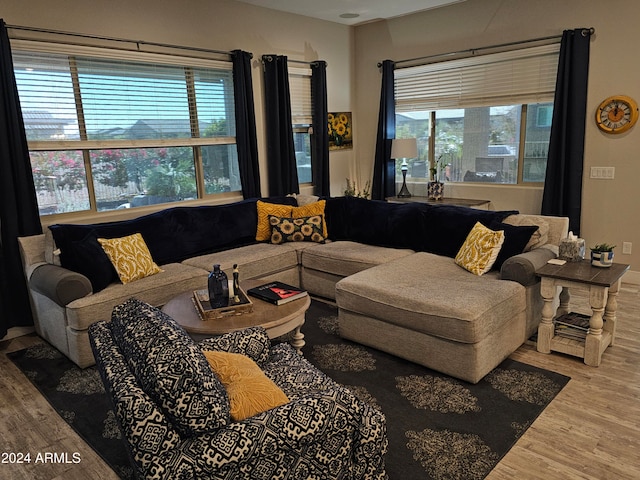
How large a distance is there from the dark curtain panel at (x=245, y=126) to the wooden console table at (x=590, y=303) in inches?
124

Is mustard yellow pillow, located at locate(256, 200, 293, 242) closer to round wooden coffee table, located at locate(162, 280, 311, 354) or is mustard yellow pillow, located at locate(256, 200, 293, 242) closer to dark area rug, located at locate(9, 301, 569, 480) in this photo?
dark area rug, located at locate(9, 301, 569, 480)

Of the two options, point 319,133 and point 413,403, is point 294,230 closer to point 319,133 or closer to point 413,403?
point 319,133

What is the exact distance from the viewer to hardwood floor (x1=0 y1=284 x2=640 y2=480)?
213cm

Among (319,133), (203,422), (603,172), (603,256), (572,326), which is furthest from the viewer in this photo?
(319,133)

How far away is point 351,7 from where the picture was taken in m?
5.27

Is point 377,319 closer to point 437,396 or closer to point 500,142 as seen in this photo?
point 437,396

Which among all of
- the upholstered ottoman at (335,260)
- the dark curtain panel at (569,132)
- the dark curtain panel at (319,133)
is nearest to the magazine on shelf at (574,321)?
the upholstered ottoman at (335,260)

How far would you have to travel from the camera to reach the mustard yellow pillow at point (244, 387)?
164cm

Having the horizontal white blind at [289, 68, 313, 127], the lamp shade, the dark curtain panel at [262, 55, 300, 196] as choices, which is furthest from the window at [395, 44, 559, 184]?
the dark curtain panel at [262, 55, 300, 196]

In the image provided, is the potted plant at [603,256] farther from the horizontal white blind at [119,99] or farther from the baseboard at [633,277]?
the horizontal white blind at [119,99]

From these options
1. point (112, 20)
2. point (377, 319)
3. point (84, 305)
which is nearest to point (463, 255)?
point (377, 319)

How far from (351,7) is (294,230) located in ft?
8.51

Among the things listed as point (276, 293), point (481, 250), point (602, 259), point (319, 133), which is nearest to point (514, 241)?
point (481, 250)

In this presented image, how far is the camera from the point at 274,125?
535cm
